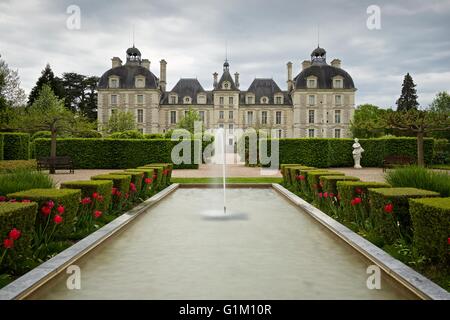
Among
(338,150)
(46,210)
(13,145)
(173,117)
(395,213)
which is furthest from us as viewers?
(173,117)

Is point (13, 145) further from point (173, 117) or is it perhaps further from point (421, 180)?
point (173, 117)

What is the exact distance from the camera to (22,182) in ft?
19.2

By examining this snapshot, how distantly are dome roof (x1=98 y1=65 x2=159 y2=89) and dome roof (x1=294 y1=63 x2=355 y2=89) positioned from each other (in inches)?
673

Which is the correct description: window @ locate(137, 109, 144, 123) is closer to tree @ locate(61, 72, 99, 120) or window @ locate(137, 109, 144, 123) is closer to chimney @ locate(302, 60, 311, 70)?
tree @ locate(61, 72, 99, 120)

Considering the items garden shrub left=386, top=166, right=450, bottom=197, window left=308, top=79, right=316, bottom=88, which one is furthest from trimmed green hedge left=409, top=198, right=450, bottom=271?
window left=308, top=79, right=316, bottom=88

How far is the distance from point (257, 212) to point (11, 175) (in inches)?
163

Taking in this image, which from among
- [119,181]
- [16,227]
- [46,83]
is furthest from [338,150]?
[46,83]

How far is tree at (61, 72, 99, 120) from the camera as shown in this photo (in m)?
52.4

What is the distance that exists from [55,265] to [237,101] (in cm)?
4480

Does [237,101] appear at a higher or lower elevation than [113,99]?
lower

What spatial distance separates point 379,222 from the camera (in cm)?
475

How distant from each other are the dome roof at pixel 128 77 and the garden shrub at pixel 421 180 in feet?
139

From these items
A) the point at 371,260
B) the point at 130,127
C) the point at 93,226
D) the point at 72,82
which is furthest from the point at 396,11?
the point at 72,82
